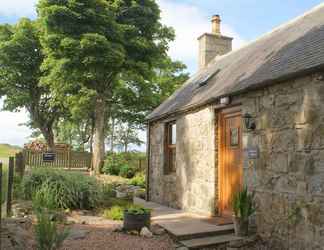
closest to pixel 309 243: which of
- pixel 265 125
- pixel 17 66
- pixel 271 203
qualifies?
pixel 271 203

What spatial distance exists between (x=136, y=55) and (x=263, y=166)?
14.2 m

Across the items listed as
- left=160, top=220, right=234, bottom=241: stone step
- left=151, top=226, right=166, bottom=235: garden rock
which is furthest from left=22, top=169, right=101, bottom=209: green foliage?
left=160, top=220, right=234, bottom=241: stone step

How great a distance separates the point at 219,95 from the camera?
731 centimetres

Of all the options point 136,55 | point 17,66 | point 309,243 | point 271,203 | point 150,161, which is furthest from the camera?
point 17,66

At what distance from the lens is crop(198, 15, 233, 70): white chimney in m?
13.2

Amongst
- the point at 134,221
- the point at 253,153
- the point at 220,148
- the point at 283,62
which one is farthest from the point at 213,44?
the point at 134,221

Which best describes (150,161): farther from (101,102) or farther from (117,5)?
(117,5)

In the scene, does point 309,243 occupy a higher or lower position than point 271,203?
lower

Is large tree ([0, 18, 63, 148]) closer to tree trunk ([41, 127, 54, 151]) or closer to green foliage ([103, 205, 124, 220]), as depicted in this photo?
tree trunk ([41, 127, 54, 151])

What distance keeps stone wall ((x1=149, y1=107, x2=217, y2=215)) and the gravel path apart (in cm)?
188

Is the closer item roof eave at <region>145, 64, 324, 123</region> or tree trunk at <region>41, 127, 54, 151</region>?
roof eave at <region>145, 64, 324, 123</region>

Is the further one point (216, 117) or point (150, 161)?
point (150, 161)

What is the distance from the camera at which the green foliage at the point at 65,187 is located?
8.04 meters

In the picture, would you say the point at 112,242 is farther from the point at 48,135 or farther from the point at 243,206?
the point at 48,135
